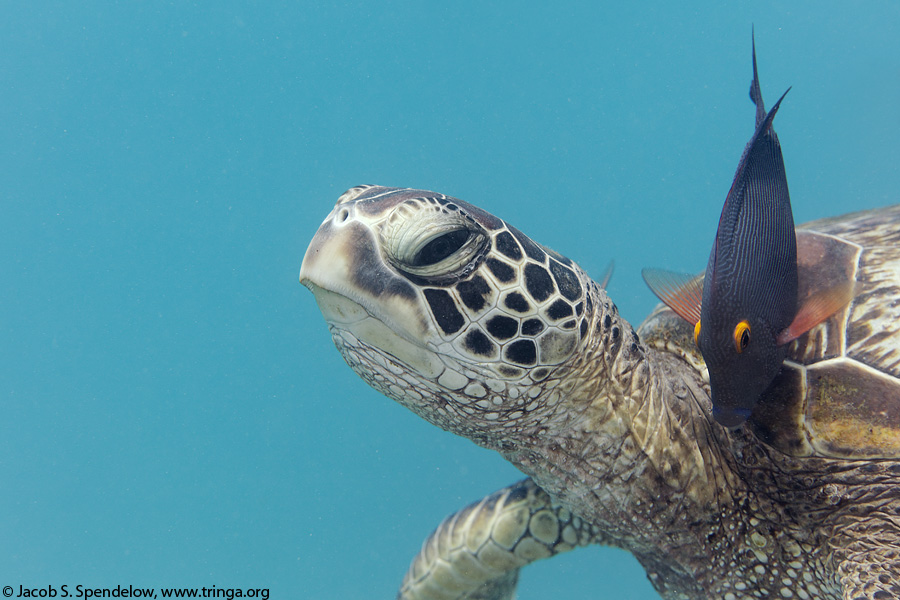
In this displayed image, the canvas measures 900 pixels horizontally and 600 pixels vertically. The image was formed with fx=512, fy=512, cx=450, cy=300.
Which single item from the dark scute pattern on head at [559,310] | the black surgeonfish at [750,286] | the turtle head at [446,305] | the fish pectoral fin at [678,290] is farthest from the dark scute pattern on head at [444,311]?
the fish pectoral fin at [678,290]

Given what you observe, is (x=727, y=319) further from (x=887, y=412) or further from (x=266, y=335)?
(x=266, y=335)

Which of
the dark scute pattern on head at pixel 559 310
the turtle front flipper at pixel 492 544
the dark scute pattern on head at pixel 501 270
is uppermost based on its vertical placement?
the dark scute pattern on head at pixel 501 270

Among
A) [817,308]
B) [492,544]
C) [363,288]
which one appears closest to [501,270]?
[363,288]

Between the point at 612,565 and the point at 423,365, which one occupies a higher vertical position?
the point at 423,365

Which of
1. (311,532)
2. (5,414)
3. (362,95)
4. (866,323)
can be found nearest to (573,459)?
(866,323)

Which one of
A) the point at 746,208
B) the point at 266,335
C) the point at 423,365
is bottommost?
the point at 423,365

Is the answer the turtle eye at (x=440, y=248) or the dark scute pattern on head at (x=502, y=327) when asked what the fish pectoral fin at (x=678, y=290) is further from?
the turtle eye at (x=440, y=248)

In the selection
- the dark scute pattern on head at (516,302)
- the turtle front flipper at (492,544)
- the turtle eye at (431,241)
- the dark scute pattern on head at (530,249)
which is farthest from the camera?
the turtle front flipper at (492,544)

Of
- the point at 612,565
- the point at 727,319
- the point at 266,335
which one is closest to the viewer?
the point at 727,319

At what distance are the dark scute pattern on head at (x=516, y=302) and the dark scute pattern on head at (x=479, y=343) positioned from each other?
94 millimetres

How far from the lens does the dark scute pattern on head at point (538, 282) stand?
124 centimetres

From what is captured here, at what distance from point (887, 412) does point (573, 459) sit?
2.65 feet

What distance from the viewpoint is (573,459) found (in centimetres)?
149

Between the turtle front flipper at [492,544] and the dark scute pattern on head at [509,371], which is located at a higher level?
the dark scute pattern on head at [509,371]
